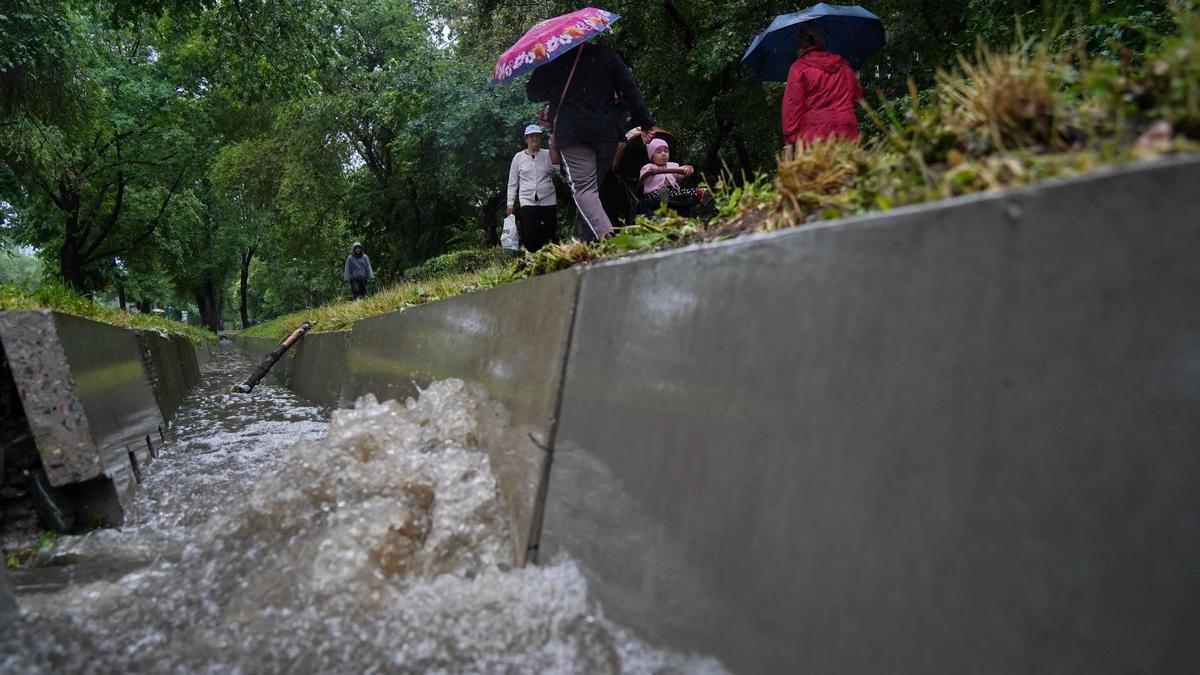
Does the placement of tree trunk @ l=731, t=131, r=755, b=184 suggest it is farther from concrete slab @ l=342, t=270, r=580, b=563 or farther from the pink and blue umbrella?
concrete slab @ l=342, t=270, r=580, b=563

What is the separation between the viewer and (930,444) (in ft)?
5.46

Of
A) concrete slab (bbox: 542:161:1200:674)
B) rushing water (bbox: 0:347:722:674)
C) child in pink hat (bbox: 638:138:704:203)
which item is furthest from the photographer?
child in pink hat (bbox: 638:138:704:203)

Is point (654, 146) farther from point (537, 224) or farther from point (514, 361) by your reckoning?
point (514, 361)

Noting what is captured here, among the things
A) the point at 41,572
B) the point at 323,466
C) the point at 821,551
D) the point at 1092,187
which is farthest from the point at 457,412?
the point at 1092,187

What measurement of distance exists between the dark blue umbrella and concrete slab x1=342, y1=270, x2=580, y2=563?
424 cm

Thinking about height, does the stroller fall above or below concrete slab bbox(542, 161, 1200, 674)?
above

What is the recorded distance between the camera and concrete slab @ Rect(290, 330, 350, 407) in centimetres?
975

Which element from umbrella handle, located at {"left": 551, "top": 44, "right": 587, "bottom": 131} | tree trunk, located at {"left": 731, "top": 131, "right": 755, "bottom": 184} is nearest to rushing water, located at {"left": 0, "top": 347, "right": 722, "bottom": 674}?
umbrella handle, located at {"left": 551, "top": 44, "right": 587, "bottom": 131}

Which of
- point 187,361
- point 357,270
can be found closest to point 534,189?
point 187,361

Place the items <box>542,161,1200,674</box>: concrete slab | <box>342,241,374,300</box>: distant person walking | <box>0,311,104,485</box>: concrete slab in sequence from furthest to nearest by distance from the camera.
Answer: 1. <box>342,241,374,300</box>: distant person walking
2. <box>0,311,104,485</box>: concrete slab
3. <box>542,161,1200,674</box>: concrete slab

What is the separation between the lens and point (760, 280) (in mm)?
2295

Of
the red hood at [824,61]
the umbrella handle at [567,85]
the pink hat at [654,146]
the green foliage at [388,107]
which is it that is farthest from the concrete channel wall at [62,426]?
the red hood at [824,61]

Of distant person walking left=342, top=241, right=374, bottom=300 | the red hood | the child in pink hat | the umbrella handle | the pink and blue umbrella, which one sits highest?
the pink and blue umbrella

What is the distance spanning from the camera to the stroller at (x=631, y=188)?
25.0ft
